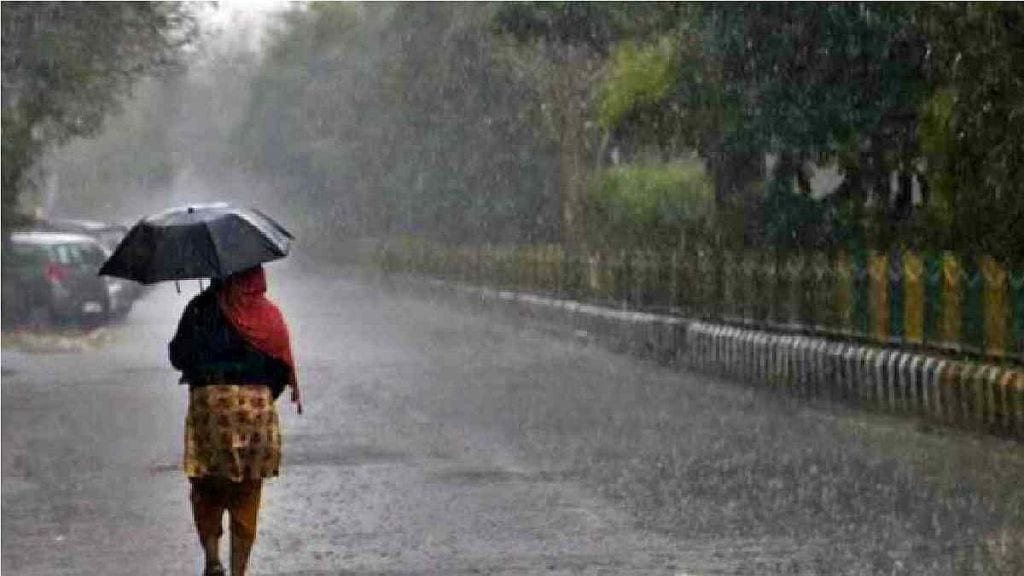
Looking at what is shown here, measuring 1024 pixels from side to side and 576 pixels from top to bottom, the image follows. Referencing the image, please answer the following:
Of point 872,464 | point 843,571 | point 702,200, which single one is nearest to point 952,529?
point 843,571

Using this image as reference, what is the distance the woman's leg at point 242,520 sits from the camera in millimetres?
9586

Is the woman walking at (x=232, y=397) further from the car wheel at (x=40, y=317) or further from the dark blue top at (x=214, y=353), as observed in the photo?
the car wheel at (x=40, y=317)

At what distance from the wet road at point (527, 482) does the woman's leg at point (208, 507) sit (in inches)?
55.3

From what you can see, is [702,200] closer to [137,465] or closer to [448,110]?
[137,465]

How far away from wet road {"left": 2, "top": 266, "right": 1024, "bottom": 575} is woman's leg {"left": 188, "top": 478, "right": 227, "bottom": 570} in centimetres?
141

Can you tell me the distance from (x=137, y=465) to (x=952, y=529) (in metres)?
6.86

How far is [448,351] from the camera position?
30.4 metres

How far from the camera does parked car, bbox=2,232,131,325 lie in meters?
36.5

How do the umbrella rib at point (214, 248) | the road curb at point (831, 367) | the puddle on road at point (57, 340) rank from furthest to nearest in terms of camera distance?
the puddle on road at point (57, 340)
the road curb at point (831, 367)
the umbrella rib at point (214, 248)

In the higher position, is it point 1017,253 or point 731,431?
point 1017,253

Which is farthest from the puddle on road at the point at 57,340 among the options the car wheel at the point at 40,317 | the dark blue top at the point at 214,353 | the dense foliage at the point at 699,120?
the dark blue top at the point at 214,353

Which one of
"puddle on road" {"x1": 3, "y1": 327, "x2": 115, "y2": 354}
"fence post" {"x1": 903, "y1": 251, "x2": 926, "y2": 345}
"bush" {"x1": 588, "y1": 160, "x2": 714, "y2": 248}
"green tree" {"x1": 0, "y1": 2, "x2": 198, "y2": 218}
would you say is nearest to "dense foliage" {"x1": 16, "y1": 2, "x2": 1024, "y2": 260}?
"bush" {"x1": 588, "y1": 160, "x2": 714, "y2": 248}

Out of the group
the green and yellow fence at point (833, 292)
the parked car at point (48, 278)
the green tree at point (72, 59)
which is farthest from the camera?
the parked car at point (48, 278)

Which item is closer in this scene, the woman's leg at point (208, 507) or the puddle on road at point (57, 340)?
the woman's leg at point (208, 507)
